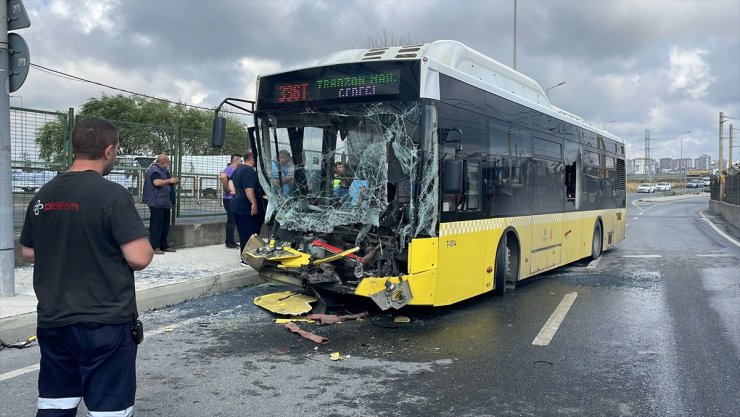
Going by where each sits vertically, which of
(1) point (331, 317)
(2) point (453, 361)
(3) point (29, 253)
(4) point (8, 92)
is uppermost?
(4) point (8, 92)

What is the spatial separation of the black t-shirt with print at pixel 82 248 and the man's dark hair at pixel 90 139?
114 millimetres

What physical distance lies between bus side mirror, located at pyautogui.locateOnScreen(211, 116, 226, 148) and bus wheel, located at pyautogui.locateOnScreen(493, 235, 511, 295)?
4061 mm

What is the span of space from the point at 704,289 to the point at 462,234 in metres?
4.95

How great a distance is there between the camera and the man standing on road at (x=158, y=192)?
425 inches

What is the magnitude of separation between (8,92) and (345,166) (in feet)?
14.1

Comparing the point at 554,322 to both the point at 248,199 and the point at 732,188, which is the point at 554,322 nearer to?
the point at 248,199

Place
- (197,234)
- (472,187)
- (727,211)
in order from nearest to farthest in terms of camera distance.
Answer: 1. (472,187)
2. (197,234)
3. (727,211)

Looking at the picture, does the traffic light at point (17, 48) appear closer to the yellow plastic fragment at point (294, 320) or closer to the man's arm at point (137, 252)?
the yellow plastic fragment at point (294, 320)

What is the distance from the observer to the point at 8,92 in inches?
295

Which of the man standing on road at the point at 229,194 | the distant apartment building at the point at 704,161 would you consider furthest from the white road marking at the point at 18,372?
the distant apartment building at the point at 704,161

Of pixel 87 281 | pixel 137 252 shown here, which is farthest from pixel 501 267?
pixel 87 281

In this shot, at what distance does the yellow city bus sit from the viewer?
680 cm

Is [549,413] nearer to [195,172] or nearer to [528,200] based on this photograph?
[528,200]

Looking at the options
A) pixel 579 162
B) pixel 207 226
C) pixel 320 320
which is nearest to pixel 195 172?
pixel 207 226
